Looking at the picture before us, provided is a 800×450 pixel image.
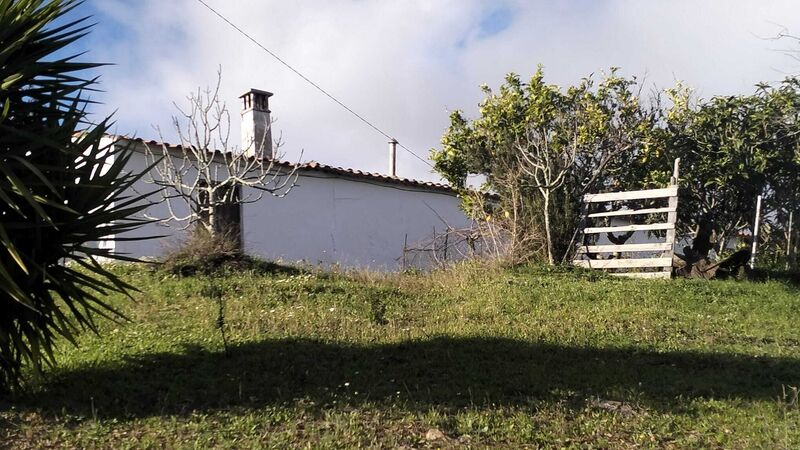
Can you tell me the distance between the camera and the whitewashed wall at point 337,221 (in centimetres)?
1370

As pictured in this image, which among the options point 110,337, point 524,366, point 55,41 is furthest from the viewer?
point 110,337

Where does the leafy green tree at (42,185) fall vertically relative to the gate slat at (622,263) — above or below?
above

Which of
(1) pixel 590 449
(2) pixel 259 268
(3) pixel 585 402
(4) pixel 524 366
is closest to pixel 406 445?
(1) pixel 590 449

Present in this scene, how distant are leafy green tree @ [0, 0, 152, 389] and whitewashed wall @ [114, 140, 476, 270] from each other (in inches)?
280

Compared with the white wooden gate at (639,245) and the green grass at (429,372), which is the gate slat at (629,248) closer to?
the white wooden gate at (639,245)

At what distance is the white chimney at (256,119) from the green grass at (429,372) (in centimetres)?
585

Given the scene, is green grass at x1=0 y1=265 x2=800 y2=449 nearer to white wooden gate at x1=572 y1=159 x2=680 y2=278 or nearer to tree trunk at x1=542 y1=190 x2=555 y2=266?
white wooden gate at x1=572 y1=159 x2=680 y2=278

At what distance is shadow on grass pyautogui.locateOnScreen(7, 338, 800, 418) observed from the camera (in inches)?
197

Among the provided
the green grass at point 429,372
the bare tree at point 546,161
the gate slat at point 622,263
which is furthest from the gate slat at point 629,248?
the green grass at point 429,372

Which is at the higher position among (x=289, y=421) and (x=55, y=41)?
(x=55, y=41)

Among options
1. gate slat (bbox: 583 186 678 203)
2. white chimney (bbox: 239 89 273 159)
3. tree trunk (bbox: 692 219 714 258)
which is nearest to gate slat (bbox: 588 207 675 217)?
gate slat (bbox: 583 186 678 203)

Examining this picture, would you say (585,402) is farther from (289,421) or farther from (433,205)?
(433,205)

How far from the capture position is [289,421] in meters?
4.57

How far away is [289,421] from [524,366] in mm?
2566
